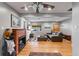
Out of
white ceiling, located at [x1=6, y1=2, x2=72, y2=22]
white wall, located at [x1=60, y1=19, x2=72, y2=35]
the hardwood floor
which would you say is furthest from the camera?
white wall, located at [x1=60, y1=19, x2=72, y2=35]

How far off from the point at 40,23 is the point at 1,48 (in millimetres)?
10078

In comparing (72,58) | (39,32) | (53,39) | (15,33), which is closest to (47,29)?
(39,32)

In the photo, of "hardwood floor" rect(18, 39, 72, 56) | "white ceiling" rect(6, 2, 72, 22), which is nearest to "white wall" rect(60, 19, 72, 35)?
"white ceiling" rect(6, 2, 72, 22)

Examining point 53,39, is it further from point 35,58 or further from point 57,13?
point 35,58

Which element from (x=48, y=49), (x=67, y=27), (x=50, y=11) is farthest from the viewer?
(x=67, y=27)

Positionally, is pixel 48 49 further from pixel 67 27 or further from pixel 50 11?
pixel 67 27

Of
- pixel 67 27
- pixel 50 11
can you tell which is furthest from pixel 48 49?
pixel 67 27

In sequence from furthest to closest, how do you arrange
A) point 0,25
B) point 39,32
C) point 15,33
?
point 39,32 < point 15,33 < point 0,25

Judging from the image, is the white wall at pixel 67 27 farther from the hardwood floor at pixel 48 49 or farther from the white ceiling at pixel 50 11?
the hardwood floor at pixel 48 49

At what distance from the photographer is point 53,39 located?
9406mm

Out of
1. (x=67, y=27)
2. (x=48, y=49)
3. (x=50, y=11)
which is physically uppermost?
(x=50, y=11)

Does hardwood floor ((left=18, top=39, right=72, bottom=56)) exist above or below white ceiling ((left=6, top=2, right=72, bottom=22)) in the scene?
below

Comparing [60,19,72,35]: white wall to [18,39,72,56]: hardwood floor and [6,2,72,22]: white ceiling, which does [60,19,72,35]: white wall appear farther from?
[18,39,72,56]: hardwood floor

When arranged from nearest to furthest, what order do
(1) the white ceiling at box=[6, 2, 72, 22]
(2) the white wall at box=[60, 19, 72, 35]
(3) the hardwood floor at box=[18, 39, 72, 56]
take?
(1) the white ceiling at box=[6, 2, 72, 22]
(3) the hardwood floor at box=[18, 39, 72, 56]
(2) the white wall at box=[60, 19, 72, 35]
